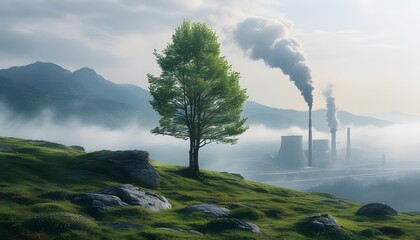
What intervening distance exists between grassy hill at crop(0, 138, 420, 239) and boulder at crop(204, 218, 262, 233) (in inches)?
31.9

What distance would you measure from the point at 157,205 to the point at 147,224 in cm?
947

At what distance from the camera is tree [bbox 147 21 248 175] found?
73625mm

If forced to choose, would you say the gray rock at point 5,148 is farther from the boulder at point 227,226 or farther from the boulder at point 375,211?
the boulder at point 375,211

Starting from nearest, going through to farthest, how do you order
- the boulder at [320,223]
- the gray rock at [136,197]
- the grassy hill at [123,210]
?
the grassy hill at [123,210] < the boulder at [320,223] < the gray rock at [136,197]

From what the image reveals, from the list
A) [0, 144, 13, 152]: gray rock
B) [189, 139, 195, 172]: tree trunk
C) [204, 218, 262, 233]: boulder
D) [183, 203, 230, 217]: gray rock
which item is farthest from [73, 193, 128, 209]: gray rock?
[189, 139, 195, 172]: tree trunk

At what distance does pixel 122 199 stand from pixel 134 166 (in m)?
20.0

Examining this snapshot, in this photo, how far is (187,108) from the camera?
78.1 meters

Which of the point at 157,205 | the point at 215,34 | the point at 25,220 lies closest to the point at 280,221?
the point at 157,205

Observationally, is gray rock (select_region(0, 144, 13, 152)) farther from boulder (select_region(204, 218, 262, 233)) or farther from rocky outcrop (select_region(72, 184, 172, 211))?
boulder (select_region(204, 218, 262, 233))

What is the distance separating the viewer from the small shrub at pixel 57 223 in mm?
32125

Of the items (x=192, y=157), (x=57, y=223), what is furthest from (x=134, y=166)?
(x=57, y=223)

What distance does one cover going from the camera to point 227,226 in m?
38.2

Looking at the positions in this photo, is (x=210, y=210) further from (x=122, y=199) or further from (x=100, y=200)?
(x=100, y=200)

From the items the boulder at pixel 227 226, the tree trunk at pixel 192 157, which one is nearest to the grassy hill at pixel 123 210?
the boulder at pixel 227 226
